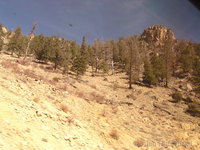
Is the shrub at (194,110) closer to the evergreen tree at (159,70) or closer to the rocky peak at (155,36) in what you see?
the evergreen tree at (159,70)

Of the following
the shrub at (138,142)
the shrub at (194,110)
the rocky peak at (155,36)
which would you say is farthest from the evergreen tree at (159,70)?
the rocky peak at (155,36)

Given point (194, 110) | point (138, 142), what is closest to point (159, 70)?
point (194, 110)

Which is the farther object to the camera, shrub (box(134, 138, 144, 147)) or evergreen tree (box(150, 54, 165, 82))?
evergreen tree (box(150, 54, 165, 82))

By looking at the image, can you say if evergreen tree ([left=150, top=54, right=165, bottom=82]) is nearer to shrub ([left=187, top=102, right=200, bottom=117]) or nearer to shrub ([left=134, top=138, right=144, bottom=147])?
shrub ([left=187, top=102, right=200, bottom=117])

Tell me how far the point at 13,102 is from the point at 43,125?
2.40m

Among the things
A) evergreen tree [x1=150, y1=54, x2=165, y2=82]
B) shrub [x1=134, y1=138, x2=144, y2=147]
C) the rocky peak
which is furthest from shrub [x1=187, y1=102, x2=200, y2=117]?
the rocky peak

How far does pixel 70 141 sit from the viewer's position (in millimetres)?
8117

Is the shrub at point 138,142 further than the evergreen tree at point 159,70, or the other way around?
the evergreen tree at point 159,70

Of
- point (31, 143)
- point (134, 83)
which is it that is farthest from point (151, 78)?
point (31, 143)

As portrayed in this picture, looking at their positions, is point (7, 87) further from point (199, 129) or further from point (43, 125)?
point (199, 129)

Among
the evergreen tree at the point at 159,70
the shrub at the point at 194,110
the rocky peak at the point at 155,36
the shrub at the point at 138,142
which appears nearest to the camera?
the shrub at the point at 138,142

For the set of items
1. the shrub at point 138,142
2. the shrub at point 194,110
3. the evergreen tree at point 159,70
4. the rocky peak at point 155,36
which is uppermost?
the rocky peak at point 155,36

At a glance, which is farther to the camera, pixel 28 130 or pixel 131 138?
pixel 131 138

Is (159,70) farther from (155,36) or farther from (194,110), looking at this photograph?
(155,36)
